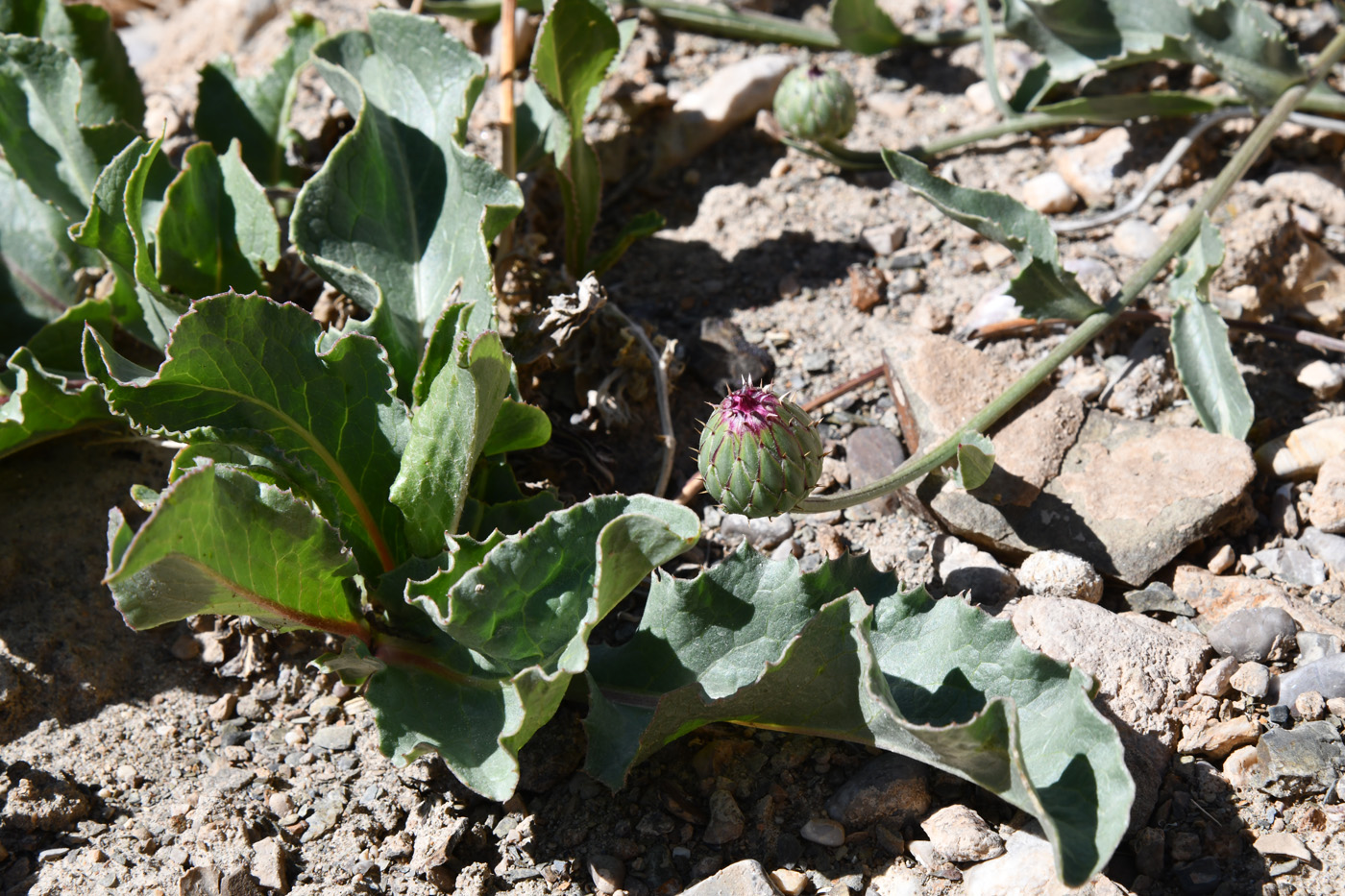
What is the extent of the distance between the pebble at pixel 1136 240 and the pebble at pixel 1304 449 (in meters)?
0.77

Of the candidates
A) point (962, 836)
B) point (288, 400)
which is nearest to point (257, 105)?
point (288, 400)

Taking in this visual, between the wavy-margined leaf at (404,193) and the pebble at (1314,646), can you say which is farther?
the wavy-margined leaf at (404,193)

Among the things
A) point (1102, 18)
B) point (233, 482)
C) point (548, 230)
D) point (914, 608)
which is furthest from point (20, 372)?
point (1102, 18)

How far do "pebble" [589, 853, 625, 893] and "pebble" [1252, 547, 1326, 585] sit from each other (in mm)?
1797

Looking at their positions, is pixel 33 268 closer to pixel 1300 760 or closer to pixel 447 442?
pixel 447 442

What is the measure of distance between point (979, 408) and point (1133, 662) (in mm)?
868

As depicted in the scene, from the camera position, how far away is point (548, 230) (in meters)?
3.61

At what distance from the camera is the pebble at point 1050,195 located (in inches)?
139

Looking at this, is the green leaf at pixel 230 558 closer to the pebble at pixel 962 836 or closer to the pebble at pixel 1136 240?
the pebble at pixel 962 836

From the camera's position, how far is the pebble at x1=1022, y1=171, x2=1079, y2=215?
354cm

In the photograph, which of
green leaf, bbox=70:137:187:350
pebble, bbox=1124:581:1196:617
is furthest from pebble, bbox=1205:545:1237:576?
green leaf, bbox=70:137:187:350

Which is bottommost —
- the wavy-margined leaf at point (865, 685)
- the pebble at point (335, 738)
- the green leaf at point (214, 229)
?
the pebble at point (335, 738)

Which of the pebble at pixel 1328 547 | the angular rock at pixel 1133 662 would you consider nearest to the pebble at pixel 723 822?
the angular rock at pixel 1133 662

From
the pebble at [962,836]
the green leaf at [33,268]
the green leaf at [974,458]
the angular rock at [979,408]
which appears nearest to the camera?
the pebble at [962,836]
